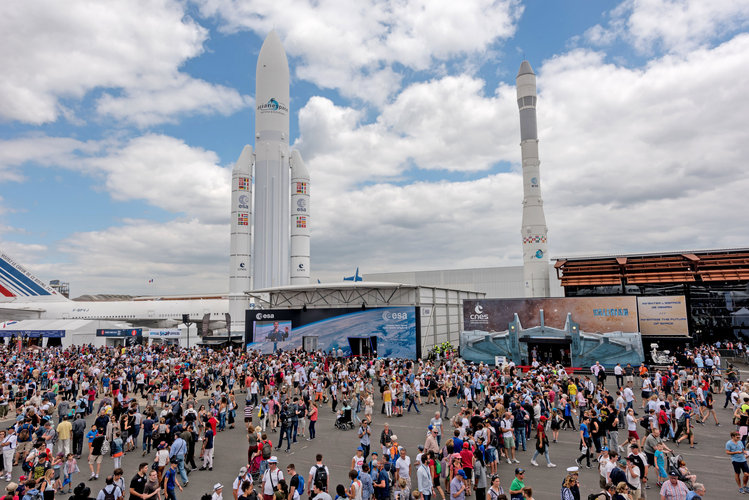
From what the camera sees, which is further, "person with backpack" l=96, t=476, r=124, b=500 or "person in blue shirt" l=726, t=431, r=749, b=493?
"person in blue shirt" l=726, t=431, r=749, b=493

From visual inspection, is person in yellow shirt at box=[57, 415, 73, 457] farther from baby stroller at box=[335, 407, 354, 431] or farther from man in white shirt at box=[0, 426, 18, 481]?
baby stroller at box=[335, 407, 354, 431]

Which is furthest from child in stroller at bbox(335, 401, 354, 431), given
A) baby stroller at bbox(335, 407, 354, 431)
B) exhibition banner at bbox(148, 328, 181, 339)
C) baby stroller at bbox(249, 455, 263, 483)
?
exhibition banner at bbox(148, 328, 181, 339)

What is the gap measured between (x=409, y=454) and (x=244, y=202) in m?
35.8

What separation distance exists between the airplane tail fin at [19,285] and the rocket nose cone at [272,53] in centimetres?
3769

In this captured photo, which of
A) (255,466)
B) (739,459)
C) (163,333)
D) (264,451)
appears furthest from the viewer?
(163,333)

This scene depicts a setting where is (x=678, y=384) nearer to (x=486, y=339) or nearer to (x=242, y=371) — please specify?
(x=486, y=339)

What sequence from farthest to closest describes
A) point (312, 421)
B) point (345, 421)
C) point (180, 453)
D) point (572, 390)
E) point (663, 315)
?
point (663, 315), point (572, 390), point (345, 421), point (312, 421), point (180, 453)

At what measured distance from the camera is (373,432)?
45.2ft

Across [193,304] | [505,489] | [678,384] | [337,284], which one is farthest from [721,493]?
[193,304]

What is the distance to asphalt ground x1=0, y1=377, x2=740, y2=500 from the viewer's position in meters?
9.38

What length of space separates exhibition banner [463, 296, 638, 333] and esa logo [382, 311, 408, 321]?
4.19 metres

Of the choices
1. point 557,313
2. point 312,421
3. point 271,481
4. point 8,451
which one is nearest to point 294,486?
point 271,481

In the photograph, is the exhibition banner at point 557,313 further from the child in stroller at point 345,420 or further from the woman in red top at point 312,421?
the woman in red top at point 312,421

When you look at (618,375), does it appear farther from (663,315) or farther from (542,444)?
(542,444)
